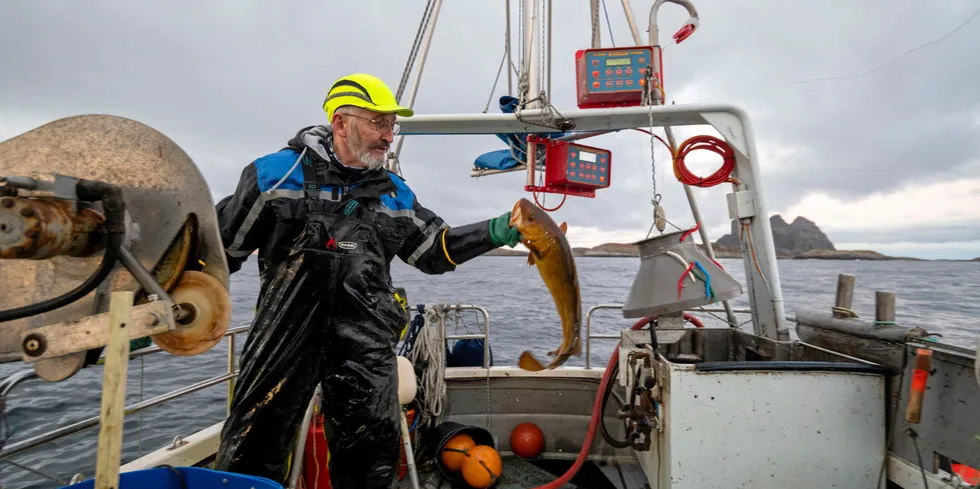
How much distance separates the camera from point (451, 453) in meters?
4.11

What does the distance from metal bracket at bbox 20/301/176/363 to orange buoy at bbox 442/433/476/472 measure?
3194 millimetres

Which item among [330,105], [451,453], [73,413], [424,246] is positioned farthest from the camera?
[73,413]

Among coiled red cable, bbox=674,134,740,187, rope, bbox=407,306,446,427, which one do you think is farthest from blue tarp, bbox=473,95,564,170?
rope, bbox=407,306,446,427

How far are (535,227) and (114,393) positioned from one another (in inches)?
83.5

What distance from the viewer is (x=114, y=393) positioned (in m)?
1.27

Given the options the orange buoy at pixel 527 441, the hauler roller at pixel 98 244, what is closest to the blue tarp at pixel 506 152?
the orange buoy at pixel 527 441

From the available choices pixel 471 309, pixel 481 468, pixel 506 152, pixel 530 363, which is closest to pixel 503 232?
pixel 530 363

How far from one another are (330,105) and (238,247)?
1.03 meters

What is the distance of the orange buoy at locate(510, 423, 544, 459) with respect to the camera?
4.52 metres

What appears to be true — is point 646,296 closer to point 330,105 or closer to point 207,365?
point 330,105

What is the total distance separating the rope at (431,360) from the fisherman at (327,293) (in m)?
1.52

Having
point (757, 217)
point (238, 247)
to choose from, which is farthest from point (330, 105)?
point (757, 217)

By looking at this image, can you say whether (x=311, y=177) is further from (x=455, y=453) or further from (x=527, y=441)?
(x=527, y=441)

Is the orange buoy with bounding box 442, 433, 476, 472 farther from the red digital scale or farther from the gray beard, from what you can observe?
the gray beard
